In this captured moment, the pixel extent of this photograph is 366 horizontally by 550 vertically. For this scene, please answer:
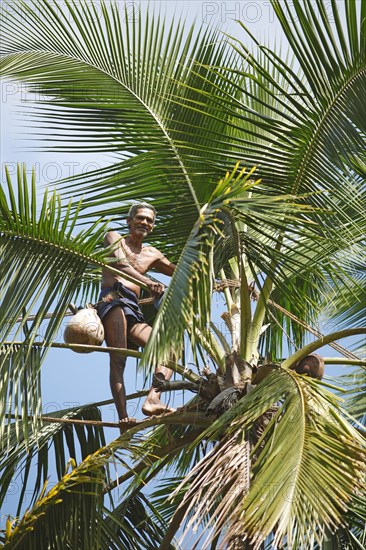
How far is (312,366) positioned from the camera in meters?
7.67

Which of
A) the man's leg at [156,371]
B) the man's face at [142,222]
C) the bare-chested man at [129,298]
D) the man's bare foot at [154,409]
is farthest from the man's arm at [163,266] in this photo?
the man's bare foot at [154,409]

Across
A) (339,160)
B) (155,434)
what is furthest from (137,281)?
(339,160)

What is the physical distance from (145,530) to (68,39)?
407 centimetres

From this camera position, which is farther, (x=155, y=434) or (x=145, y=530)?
(x=145, y=530)

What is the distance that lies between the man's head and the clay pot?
5.63 ft

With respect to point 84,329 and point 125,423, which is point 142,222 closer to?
point 84,329

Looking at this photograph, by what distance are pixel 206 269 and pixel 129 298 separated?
6.03ft

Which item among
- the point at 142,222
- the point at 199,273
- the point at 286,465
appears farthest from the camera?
the point at 142,222

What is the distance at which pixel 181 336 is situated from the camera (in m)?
6.08

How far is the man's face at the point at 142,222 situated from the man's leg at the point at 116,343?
30.0 inches

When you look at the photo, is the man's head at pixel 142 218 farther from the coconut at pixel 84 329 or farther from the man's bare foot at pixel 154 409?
the man's bare foot at pixel 154 409

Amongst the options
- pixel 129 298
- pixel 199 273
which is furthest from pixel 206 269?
pixel 129 298

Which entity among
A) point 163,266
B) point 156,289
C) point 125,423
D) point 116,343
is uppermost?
point 163,266

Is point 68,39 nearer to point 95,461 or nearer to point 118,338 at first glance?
point 118,338
